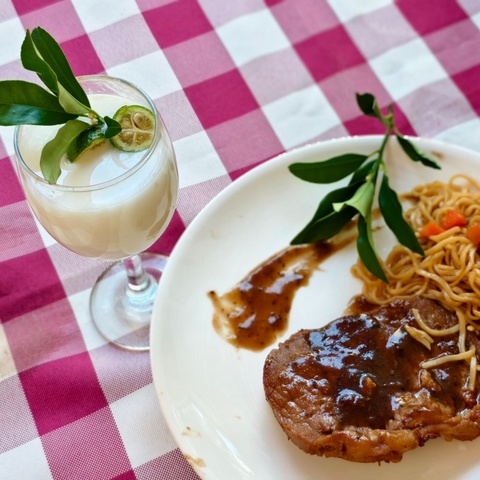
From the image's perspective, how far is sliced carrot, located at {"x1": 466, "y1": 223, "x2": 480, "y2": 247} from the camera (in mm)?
3373

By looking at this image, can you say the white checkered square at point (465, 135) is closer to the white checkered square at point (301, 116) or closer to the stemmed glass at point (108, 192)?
the white checkered square at point (301, 116)

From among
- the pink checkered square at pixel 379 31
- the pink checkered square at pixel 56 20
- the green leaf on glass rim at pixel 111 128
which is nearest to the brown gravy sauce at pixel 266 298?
the green leaf on glass rim at pixel 111 128

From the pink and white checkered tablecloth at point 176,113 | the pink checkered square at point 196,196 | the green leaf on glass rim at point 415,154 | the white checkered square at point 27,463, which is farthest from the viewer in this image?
the pink checkered square at point 196,196

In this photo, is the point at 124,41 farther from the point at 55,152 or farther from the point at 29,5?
the point at 55,152

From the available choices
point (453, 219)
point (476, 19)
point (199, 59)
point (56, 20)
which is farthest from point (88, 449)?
point (476, 19)

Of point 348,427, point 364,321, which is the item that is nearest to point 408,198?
point 364,321

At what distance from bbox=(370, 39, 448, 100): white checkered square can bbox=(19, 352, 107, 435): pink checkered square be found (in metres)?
2.20

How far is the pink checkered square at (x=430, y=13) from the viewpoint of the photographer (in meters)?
4.29

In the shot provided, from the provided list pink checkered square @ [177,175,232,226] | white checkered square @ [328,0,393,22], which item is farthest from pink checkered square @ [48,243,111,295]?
white checkered square @ [328,0,393,22]

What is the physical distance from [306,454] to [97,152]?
54.4 inches

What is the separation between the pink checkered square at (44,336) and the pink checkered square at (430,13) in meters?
2.53

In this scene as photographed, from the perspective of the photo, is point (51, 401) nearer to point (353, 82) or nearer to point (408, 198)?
point (408, 198)

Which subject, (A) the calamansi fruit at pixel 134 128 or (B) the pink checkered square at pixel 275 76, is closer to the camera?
(A) the calamansi fruit at pixel 134 128

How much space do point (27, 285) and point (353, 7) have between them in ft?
7.94
